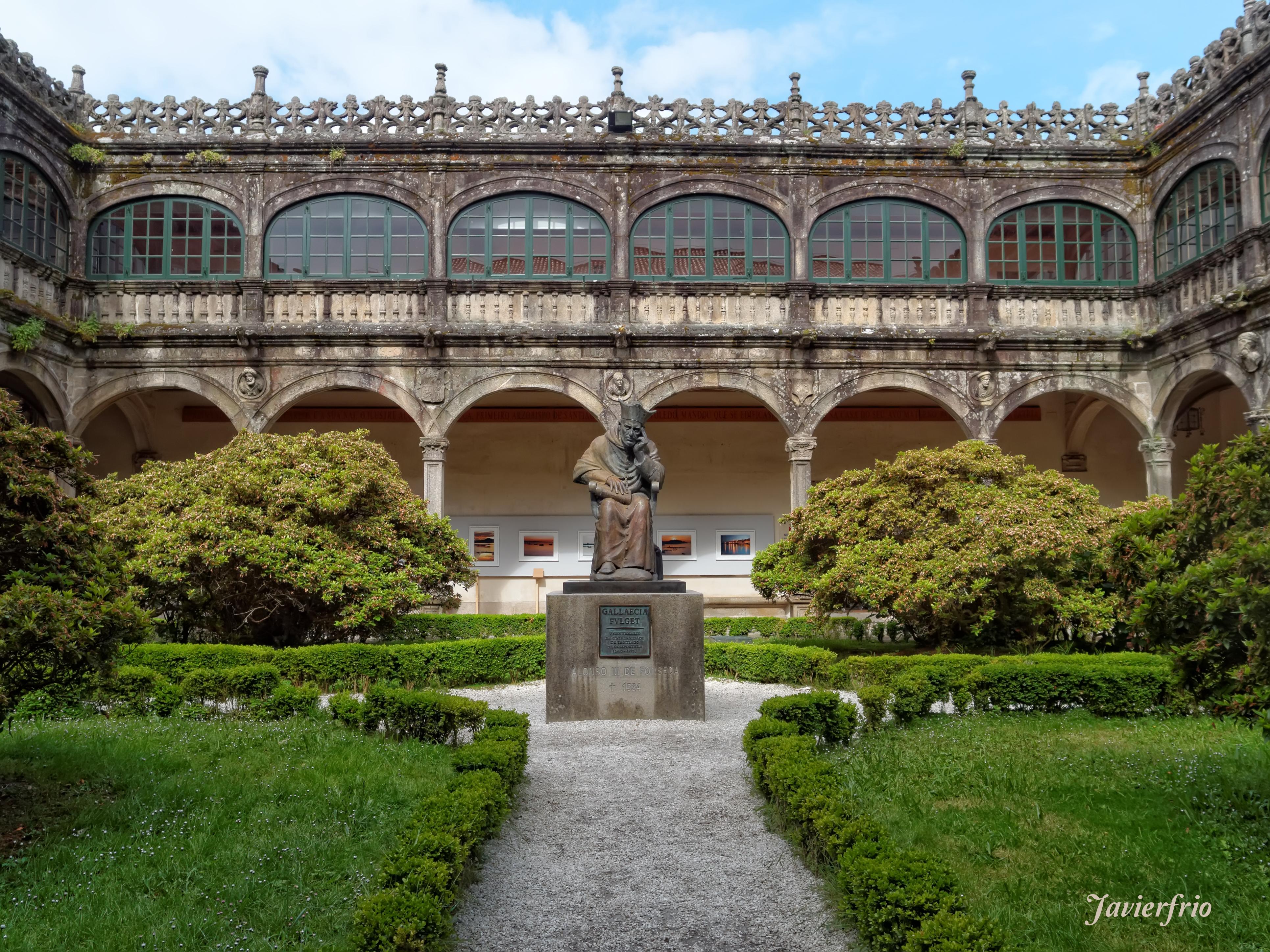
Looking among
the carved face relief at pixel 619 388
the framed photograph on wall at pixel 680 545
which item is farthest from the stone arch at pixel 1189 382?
the carved face relief at pixel 619 388

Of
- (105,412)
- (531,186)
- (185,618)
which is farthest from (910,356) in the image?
(105,412)

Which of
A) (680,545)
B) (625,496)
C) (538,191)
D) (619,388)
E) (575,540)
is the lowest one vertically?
(680,545)

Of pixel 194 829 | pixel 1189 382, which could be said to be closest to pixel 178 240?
pixel 194 829

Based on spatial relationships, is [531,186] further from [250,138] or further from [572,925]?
[572,925]

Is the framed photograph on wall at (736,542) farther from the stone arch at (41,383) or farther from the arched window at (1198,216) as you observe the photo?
the stone arch at (41,383)

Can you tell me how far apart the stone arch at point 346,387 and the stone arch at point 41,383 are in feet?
10.7

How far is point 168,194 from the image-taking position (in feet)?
55.3

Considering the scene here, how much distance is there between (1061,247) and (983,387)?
3177mm

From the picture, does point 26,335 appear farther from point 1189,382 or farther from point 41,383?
point 1189,382

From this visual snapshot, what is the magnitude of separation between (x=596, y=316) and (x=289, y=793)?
12.2 metres

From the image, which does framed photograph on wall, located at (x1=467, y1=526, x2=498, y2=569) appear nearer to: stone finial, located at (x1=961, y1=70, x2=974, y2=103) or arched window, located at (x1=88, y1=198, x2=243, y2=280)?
arched window, located at (x1=88, y1=198, x2=243, y2=280)

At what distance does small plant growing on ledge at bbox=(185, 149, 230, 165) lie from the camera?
16750mm

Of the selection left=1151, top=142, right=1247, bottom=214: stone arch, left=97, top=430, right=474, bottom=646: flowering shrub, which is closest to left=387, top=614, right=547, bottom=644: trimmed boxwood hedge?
left=97, top=430, right=474, bottom=646: flowering shrub

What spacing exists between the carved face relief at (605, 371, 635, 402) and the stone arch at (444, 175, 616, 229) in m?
2.67
